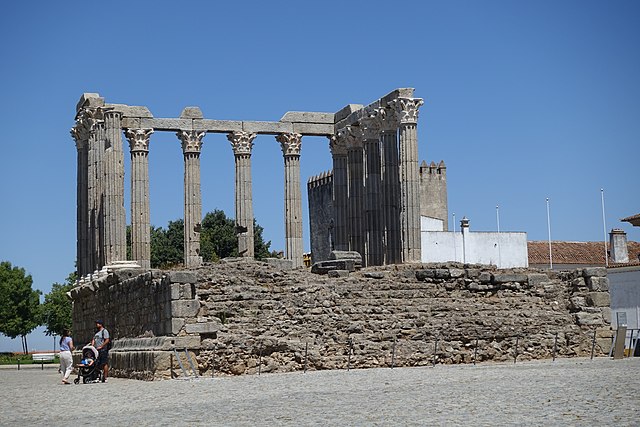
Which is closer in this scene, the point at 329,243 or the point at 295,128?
the point at 295,128

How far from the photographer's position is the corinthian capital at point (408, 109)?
37.6 meters

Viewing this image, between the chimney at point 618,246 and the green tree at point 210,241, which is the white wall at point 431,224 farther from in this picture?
the green tree at point 210,241

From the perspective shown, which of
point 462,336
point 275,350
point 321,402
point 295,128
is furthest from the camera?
point 295,128

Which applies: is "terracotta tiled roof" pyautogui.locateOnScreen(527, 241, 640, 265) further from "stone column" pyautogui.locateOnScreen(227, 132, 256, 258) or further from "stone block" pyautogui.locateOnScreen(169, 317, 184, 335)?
"stone block" pyautogui.locateOnScreen(169, 317, 184, 335)

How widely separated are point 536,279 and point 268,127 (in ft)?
53.2

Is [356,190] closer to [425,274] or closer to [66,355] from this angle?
[425,274]

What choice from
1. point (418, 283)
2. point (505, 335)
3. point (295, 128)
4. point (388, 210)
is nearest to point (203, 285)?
point (418, 283)

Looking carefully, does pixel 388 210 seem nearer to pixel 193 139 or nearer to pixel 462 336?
pixel 193 139

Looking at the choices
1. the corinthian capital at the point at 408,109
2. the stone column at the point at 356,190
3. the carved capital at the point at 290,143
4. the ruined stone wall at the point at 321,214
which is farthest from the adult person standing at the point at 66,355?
the ruined stone wall at the point at 321,214

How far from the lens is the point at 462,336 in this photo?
2662 cm

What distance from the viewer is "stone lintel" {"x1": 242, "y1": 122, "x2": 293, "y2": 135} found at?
4256 cm

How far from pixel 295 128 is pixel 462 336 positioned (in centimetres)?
1831

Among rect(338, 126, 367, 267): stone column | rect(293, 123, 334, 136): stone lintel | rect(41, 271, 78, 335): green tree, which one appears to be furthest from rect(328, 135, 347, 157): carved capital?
rect(41, 271, 78, 335): green tree

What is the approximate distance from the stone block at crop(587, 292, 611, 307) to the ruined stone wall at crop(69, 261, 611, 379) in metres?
0.05
